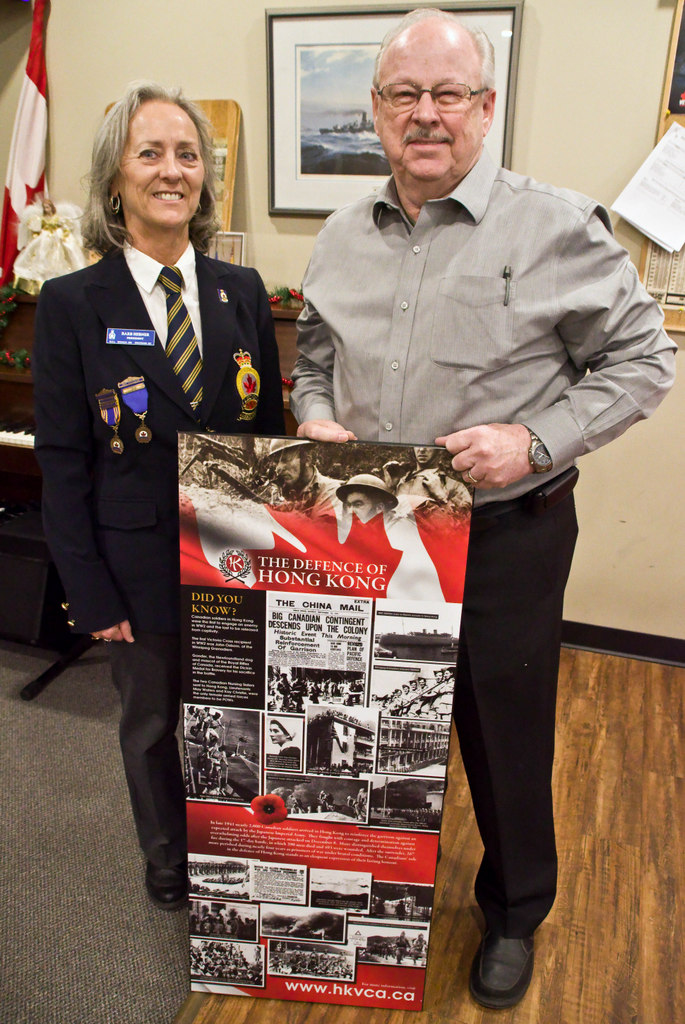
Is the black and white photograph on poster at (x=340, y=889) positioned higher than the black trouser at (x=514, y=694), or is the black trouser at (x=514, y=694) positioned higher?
the black trouser at (x=514, y=694)

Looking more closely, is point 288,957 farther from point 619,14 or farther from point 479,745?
point 619,14

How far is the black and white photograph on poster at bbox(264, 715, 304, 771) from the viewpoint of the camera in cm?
137

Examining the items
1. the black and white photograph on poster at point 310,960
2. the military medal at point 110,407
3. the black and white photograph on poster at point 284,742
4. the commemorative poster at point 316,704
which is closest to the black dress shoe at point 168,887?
the commemorative poster at point 316,704

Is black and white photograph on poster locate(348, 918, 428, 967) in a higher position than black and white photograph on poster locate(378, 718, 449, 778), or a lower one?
lower

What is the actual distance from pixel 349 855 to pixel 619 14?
2686 mm

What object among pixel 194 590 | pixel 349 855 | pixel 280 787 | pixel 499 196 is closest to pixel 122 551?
pixel 194 590

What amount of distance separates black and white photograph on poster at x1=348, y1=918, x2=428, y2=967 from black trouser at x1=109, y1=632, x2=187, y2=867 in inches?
21.1

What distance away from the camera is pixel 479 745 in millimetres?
1480

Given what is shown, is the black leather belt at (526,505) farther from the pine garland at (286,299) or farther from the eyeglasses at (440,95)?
the pine garland at (286,299)

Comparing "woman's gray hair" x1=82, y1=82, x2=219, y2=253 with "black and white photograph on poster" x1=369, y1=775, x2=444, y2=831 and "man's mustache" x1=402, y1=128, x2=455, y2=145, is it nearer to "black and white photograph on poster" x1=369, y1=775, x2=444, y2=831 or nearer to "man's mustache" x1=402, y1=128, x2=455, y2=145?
"man's mustache" x1=402, y1=128, x2=455, y2=145

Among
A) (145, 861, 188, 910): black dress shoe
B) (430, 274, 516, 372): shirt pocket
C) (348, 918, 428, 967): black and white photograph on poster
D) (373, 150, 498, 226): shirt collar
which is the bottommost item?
(145, 861, 188, 910): black dress shoe

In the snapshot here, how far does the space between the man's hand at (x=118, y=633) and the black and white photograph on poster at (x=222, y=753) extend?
0.88 ft

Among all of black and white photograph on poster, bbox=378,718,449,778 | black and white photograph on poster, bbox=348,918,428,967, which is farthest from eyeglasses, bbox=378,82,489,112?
black and white photograph on poster, bbox=348,918,428,967

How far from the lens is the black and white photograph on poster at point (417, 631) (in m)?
1.27
